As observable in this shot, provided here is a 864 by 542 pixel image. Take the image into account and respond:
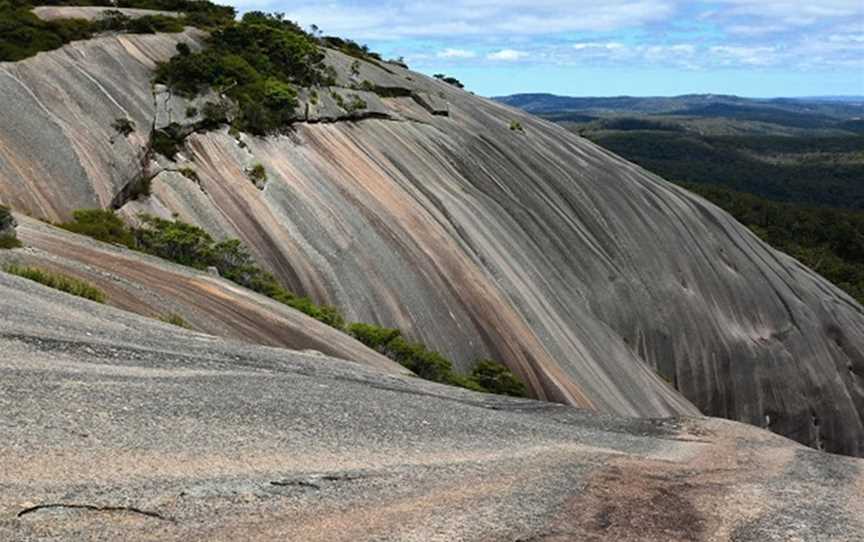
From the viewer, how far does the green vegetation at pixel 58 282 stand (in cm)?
1709

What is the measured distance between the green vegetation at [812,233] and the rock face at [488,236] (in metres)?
30.6

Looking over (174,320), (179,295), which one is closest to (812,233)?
(179,295)

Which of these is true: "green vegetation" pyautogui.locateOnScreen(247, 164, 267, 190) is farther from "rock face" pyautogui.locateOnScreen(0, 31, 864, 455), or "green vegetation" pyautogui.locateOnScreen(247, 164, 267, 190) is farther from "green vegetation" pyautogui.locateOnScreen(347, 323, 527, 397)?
"green vegetation" pyautogui.locateOnScreen(347, 323, 527, 397)

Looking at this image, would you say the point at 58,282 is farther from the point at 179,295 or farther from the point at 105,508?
the point at 105,508

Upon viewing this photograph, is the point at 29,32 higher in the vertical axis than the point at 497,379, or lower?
higher

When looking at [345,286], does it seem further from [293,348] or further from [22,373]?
[22,373]

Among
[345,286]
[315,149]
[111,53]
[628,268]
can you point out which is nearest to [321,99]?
[315,149]

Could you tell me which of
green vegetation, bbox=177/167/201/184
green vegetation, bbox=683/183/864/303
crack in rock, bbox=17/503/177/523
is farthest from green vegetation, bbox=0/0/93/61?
green vegetation, bbox=683/183/864/303

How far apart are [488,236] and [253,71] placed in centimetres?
1395

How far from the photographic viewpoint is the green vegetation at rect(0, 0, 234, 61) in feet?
99.8

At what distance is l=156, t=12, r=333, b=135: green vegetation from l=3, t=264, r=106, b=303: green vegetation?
1709 cm

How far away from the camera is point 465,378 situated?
90.2ft

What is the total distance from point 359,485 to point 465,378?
17.4 m

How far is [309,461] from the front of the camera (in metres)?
10.8
